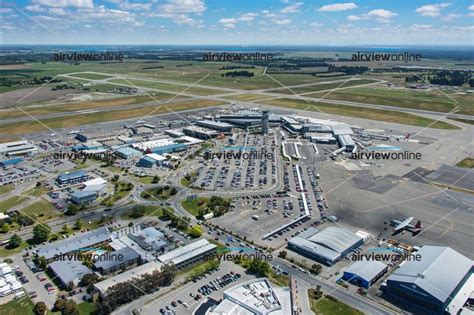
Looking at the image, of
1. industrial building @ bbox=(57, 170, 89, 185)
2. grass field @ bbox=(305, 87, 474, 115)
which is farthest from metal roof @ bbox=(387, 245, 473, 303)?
grass field @ bbox=(305, 87, 474, 115)

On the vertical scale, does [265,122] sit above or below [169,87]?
below

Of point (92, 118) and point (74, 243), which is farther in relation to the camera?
point (92, 118)

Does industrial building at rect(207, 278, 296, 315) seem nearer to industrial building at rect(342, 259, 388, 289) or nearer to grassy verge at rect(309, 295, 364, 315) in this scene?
grassy verge at rect(309, 295, 364, 315)

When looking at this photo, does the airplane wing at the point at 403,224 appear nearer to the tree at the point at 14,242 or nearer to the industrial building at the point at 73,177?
the tree at the point at 14,242

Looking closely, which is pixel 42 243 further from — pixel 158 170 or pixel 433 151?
pixel 433 151

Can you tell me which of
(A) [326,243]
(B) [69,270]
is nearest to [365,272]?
(A) [326,243]

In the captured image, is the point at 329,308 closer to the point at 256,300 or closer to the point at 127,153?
the point at 256,300
